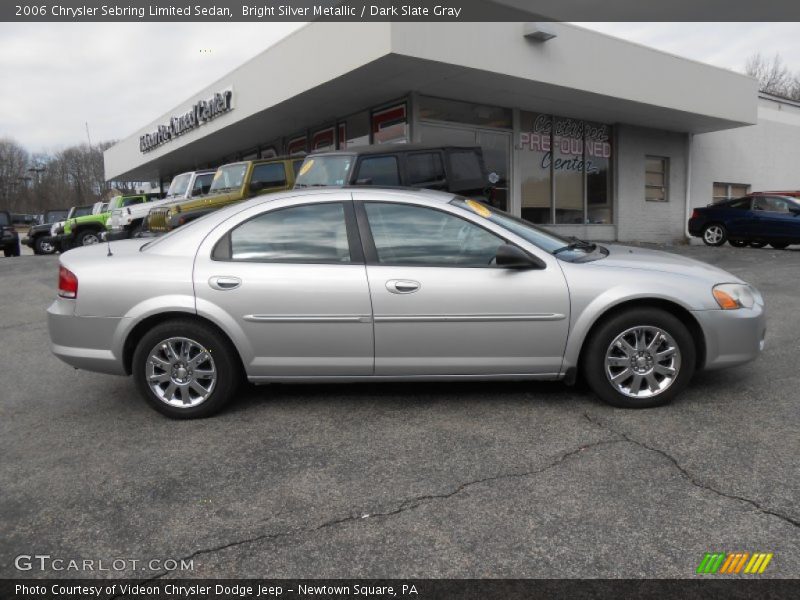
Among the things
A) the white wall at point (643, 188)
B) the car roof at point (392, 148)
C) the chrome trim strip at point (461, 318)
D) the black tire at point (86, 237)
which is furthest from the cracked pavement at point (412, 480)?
the white wall at point (643, 188)

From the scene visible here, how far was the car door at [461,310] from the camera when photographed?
3754mm

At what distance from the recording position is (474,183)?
9.47 metres

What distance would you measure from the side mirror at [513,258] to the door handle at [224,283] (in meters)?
1.72

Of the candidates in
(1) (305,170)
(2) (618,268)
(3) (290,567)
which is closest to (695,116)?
(1) (305,170)

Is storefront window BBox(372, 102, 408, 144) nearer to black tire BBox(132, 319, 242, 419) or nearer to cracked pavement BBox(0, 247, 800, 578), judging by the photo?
cracked pavement BBox(0, 247, 800, 578)

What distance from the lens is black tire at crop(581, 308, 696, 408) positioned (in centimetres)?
377

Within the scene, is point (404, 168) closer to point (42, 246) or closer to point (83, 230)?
point (83, 230)

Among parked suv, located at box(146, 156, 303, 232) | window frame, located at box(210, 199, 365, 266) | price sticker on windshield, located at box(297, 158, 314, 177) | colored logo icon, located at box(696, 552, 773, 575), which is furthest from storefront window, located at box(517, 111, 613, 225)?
colored logo icon, located at box(696, 552, 773, 575)

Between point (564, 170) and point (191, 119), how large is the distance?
13.0 m

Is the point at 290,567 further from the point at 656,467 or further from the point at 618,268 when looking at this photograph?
the point at 618,268

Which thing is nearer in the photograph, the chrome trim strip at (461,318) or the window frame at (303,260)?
the chrome trim strip at (461,318)

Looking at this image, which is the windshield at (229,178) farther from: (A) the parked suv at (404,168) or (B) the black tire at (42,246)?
(B) the black tire at (42,246)

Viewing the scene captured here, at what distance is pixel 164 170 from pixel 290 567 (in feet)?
114

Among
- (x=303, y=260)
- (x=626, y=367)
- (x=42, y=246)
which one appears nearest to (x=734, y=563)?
(x=626, y=367)
